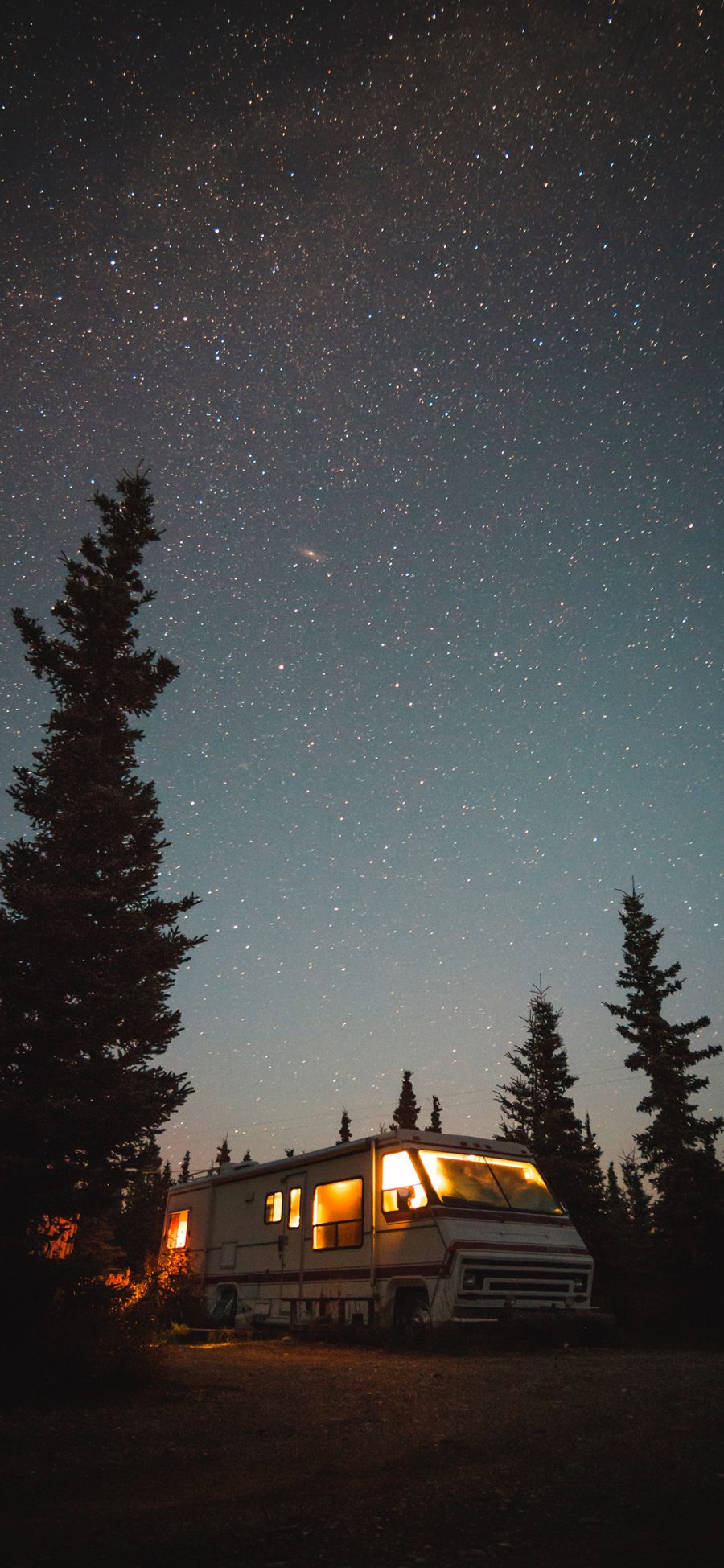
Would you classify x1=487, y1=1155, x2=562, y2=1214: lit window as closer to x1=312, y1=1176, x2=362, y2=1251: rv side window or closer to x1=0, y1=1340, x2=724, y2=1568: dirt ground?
x1=312, y1=1176, x2=362, y2=1251: rv side window

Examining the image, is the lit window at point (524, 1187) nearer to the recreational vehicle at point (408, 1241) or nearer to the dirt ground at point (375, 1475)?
the recreational vehicle at point (408, 1241)

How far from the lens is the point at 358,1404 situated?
20.4ft

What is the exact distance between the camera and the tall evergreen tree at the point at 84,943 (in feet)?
29.8

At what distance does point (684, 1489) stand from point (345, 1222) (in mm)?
9373

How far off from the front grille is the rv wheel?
63 centimetres

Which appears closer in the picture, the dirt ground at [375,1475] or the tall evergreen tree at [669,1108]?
the dirt ground at [375,1475]

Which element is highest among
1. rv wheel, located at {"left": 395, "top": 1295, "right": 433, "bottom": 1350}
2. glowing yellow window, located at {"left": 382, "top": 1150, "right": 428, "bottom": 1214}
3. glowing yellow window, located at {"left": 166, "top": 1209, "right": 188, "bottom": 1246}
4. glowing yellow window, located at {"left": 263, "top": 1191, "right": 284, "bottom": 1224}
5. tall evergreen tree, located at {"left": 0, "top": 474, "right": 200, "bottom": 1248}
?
tall evergreen tree, located at {"left": 0, "top": 474, "right": 200, "bottom": 1248}

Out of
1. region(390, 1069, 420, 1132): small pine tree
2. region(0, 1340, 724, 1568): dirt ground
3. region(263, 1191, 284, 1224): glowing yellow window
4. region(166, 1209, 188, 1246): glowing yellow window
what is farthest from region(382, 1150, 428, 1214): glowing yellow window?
region(390, 1069, 420, 1132): small pine tree

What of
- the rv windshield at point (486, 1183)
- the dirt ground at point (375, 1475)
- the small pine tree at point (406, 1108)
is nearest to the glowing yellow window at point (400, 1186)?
the rv windshield at point (486, 1183)

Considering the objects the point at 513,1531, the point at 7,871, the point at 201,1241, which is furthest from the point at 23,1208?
the point at 201,1241

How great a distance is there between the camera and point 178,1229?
58.9 ft

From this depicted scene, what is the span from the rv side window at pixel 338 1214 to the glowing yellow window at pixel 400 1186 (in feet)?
2.14

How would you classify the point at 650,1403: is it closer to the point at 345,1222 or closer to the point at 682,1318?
the point at 345,1222

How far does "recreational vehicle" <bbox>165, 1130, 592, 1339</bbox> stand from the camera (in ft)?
34.3
